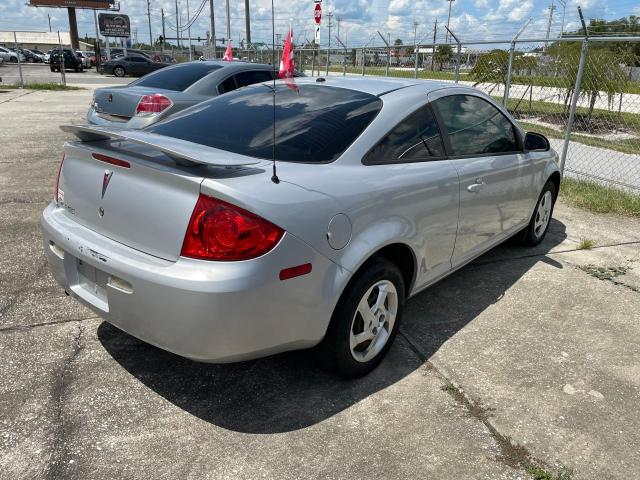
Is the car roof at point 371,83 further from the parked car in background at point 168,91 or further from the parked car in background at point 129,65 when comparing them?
the parked car in background at point 129,65

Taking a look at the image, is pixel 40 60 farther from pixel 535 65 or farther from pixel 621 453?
pixel 621 453

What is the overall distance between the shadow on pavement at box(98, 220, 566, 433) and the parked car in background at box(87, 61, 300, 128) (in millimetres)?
4470

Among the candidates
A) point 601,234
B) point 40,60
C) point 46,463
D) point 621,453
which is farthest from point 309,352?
point 40,60

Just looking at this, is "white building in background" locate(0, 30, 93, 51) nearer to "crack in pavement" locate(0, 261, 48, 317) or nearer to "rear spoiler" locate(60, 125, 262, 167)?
"crack in pavement" locate(0, 261, 48, 317)

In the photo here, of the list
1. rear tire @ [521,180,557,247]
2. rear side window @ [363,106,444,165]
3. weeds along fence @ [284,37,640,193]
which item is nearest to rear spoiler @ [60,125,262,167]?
rear side window @ [363,106,444,165]

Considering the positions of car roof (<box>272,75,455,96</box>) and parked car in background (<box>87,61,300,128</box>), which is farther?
parked car in background (<box>87,61,300,128</box>)

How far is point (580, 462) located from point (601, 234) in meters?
3.89

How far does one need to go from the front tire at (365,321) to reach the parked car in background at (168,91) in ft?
16.2

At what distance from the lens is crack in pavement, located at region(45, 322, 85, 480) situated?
226cm

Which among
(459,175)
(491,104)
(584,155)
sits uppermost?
(491,104)

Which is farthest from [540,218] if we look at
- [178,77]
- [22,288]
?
[178,77]

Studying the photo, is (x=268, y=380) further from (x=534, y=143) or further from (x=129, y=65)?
(x=129, y=65)

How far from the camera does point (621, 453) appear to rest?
2496 mm

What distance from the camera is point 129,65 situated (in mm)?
35875
